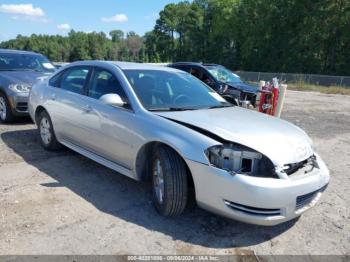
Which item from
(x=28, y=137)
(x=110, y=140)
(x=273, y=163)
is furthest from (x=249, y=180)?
(x=28, y=137)

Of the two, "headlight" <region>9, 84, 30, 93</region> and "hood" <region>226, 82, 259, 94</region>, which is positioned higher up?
"headlight" <region>9, 84, 30, 93</region>

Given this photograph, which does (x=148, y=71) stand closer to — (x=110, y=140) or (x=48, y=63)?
(x=110, y=140)

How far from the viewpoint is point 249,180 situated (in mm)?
3234

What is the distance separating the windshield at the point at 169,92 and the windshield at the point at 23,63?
5121 mm

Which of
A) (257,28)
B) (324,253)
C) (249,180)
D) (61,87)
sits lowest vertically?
(324,253)

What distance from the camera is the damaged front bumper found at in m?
3.23

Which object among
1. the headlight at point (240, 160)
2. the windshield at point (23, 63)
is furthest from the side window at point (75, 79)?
the windshield at point (23, 63)

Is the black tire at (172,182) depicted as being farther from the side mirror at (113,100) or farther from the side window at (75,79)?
the side window at (75,79)

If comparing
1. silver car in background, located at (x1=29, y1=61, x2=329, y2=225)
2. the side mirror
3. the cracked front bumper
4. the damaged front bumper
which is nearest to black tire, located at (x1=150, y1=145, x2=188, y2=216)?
silver car in background, located at (x1=29, y1=61, x2=329, y2=225)

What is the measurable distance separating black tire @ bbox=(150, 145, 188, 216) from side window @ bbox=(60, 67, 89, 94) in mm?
2052

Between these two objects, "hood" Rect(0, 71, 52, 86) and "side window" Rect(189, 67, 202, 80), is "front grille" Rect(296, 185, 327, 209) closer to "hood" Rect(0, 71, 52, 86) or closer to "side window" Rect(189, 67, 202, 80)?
"hood" Rect(0, 71, 52, 86)

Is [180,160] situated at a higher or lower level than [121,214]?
higher

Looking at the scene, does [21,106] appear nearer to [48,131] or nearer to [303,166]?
[48,131]

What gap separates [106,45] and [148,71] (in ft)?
386
